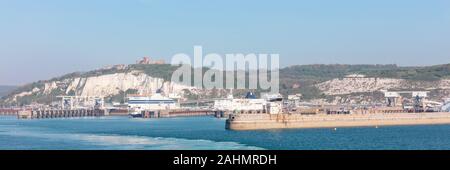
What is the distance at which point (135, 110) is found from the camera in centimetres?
15075

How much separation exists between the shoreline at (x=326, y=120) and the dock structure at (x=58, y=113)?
2988 inches

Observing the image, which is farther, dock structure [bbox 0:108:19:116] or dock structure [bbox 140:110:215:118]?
dock structure [bbox 0:108:19:116]

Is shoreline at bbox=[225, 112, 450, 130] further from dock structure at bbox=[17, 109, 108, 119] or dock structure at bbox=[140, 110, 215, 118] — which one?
dock structure at bbox=[17, 109, 108, 119]

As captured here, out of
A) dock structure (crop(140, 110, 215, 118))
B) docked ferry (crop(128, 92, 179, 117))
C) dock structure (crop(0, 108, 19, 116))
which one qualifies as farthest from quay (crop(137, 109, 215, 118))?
dock structure (crop(0, 108, 19, 116))

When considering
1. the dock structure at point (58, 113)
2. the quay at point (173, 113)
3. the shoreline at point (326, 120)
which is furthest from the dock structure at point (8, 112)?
the shoreline at point (326, 120)

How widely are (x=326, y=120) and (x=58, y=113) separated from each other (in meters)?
83.1

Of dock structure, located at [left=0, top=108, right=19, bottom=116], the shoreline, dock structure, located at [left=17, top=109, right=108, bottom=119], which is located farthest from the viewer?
dock structure, located at [left=0, top=108, right=19, bottom=116]

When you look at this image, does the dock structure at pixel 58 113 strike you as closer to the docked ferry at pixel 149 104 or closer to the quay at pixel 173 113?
the docked ferry at pixel 149 104

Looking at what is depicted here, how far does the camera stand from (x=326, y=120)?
77.2 m

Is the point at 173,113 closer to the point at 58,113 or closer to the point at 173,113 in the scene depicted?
the point at 173,113

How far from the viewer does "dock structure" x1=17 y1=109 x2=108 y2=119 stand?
143 meters

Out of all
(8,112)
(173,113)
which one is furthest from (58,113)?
(8,112)

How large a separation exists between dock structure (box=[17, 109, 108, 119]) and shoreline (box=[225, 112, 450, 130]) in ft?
249

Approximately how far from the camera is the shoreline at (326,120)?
7088cm
